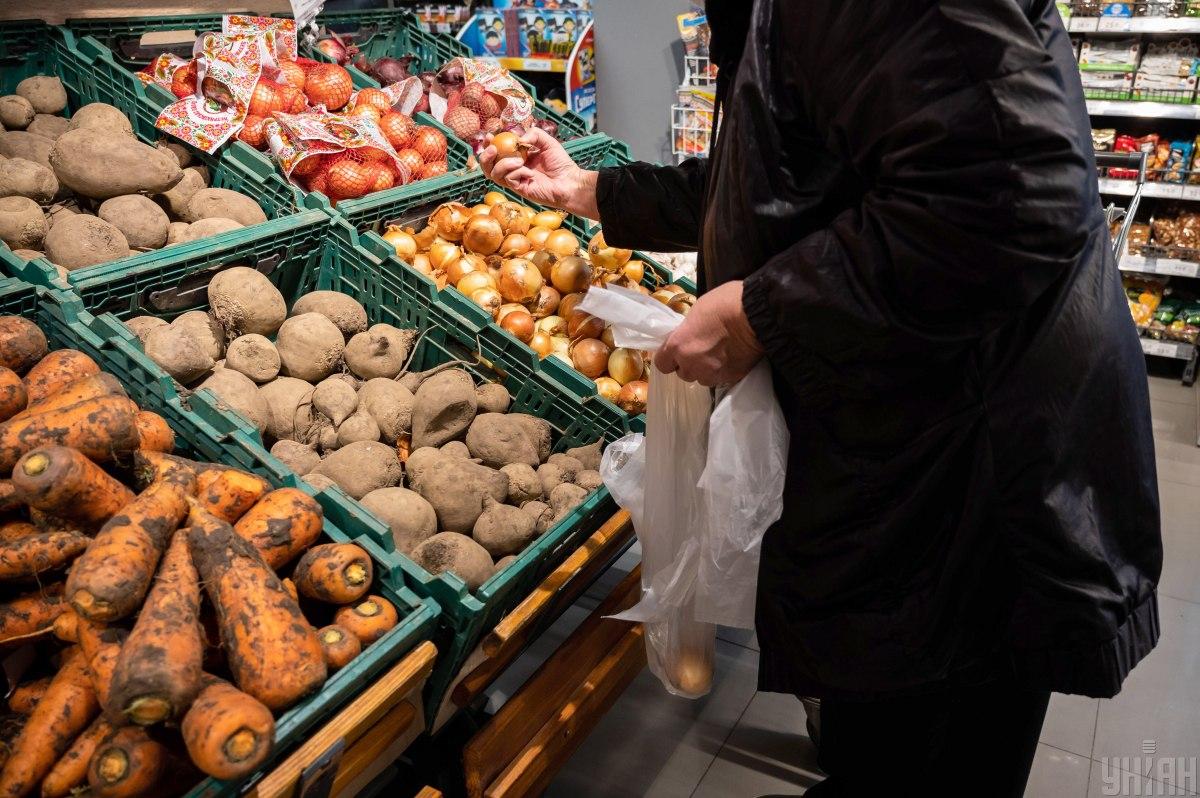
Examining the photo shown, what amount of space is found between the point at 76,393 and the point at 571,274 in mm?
1199

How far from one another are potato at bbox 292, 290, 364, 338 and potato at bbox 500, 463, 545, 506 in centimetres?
41

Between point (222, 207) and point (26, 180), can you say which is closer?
point (26, 180)

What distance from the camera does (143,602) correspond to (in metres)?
1.09

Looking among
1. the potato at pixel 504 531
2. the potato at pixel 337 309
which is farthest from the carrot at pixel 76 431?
the potato at pixel 337 309

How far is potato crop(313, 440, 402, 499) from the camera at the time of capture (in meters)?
1.58

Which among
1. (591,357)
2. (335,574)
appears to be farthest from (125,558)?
(591,357)

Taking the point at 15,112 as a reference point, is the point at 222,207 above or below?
below

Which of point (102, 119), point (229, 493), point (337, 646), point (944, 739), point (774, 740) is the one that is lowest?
point (774, 740)

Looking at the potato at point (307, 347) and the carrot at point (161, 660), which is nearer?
the carrot at point (161, 660)

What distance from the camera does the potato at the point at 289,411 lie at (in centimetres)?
174

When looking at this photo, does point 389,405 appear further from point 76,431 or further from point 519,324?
point 76,431

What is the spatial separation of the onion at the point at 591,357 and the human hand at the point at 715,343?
0.85 meters

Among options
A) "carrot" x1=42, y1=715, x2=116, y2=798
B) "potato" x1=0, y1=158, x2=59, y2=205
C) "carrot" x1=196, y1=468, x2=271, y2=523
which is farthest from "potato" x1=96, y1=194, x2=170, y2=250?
"carrot" x1=42, y1=715, x2=116, y2=798

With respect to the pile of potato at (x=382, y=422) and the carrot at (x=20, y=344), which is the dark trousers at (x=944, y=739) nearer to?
the pile of potato at (x=382, y=422)
